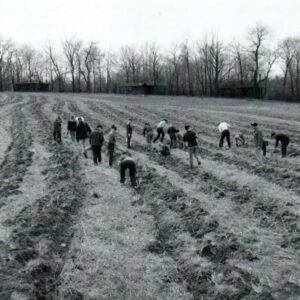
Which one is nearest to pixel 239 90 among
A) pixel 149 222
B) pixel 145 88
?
pixel 145 88

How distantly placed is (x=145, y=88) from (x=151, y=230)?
60.5 metres

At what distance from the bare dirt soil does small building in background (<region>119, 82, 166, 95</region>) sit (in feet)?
175

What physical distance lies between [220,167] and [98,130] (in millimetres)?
5130

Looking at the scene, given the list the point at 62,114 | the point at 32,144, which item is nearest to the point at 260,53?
the point at 62,114

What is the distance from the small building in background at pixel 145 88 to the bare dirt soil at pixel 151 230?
53.2m

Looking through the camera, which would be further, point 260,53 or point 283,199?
point 260,53

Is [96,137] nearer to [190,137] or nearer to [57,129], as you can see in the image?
[190,137]

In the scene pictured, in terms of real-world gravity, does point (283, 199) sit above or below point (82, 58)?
below

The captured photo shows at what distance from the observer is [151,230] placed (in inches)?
307

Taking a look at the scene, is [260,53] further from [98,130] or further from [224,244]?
[224,244]

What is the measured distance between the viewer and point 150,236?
748 cm

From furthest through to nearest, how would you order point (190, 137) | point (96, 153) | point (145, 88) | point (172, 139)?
1. point (145, 88)
2. point (172, 139)
3. point (96, 153)
4. point (190, 137)

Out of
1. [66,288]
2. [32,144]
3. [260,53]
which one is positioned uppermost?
[260,53]

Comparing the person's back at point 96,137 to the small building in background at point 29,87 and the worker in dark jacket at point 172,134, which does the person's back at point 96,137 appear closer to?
the worker in dark jacket at point 172,134
